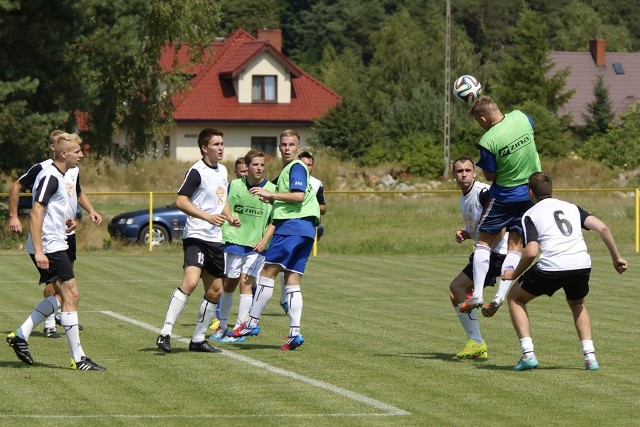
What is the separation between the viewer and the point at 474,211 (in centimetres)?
1206

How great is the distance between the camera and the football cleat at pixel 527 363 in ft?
35.9

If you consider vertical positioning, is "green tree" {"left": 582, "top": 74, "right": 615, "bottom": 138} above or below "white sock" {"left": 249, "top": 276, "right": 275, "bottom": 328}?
above

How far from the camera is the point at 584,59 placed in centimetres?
9806

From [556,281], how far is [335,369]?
1.96m

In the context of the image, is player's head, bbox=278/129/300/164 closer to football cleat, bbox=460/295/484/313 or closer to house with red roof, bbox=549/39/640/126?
football cleat, bbox=460/295/484/313

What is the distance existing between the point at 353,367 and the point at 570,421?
287 cm

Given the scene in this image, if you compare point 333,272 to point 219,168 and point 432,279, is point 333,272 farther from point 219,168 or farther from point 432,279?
point 219,168

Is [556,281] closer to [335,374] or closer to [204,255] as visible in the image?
[335,374]

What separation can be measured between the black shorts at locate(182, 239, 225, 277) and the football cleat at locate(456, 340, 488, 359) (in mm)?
2305

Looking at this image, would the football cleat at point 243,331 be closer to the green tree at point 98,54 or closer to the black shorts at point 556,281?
the black shorts at point 556,281

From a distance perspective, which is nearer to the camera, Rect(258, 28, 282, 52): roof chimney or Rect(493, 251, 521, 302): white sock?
Rect(493, 251, 521, 302): white sock

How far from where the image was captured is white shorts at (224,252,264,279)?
1377 centimetres

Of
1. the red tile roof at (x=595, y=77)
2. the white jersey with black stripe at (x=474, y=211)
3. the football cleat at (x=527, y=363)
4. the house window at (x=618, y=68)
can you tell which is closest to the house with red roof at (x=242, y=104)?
the red tile roof at (x=595, y=77)

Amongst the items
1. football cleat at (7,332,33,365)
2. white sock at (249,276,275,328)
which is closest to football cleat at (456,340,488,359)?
white sock at (249,276,275,328)
